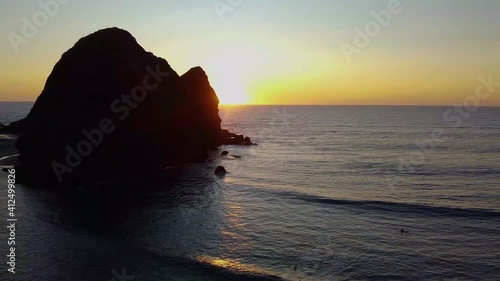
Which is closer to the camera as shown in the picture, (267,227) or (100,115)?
(267,227)

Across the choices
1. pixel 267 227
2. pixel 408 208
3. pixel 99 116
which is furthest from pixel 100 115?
pixel 408 208

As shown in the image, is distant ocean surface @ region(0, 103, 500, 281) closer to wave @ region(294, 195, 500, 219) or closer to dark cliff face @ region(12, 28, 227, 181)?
wave @ region(294, 195, 500, 219)

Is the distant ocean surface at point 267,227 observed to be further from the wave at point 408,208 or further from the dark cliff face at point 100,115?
the dark cliff face at point 100,115

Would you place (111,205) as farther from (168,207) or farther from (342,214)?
(342,214)

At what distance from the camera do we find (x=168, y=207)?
130 ft

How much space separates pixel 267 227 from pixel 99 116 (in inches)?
1134

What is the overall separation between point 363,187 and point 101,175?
3476 cm

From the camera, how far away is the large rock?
4834 cm

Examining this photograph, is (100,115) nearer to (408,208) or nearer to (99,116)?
(99,116)

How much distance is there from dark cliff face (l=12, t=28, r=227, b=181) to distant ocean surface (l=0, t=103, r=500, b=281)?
3.99 metres

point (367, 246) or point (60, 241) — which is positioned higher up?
point (367, 246)

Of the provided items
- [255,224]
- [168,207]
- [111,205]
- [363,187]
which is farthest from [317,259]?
[363,187]

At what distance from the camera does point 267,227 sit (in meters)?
34.0

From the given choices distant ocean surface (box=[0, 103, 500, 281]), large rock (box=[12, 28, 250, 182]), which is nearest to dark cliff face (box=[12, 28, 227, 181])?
large rock (box=[12, 28, 250, 182])
